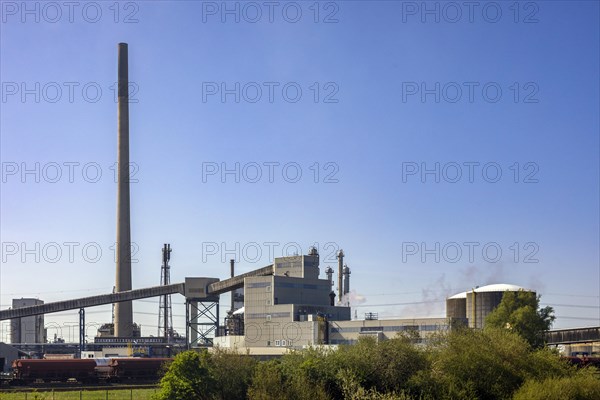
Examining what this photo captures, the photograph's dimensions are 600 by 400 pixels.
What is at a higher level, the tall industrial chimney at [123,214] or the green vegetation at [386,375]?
the tall industrial chimney at [123,214]

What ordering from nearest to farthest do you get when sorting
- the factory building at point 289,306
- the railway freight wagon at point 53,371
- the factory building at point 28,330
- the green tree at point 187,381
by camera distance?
the green tree at point 187,381 → the railway freight wagon at point 53,371 → the factory building at point 289,306 → the factory building at point 28,330

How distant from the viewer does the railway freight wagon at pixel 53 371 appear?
69188 millimetres

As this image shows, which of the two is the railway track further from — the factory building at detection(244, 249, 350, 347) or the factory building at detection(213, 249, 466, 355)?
the factory building at detection(244, 249, 350, 347)

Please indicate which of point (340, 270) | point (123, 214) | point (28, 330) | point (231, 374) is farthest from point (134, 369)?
point (28, 330)

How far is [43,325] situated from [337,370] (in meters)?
108

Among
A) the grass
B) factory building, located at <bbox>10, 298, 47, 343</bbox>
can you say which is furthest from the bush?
factory building, located at <bbox>10, 298, 47, 343</bbox>

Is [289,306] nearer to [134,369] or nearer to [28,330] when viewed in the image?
[134,369]

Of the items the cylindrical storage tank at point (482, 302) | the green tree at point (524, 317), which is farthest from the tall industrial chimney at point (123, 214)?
the green tree at point (524, 317)

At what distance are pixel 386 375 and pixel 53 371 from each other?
1449 inches

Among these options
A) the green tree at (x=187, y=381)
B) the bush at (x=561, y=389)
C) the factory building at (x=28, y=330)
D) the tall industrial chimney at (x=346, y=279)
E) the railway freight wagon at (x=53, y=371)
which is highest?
the tall industrial chimney at (x=346, y=279)

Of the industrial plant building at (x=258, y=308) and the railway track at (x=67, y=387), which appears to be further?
the industrial plant building at (x=258, y=308)

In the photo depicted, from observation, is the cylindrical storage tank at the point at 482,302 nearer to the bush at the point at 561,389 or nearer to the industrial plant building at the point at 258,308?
the industrial plant building at the point at 258,308

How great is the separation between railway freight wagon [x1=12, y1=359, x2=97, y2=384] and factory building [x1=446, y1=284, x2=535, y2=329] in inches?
1826

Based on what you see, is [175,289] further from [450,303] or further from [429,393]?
[429,393]
